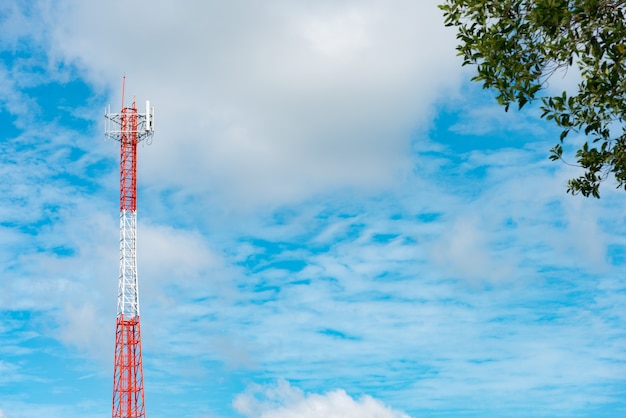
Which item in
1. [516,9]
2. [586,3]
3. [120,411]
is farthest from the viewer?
[120,411]

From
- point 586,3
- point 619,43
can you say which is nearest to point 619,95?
point 619,43

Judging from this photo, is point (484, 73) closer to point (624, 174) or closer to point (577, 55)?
point (577, 55)

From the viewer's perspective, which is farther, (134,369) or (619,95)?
(134,369)

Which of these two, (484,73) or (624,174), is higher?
(484,73)

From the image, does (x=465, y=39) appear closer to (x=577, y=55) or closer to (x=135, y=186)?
(x=577, y=55)

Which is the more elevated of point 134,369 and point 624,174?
point 134,369

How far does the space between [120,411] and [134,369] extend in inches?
129

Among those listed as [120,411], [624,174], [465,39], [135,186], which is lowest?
[624,174]

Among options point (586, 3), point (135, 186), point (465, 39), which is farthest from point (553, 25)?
point (135, 186)

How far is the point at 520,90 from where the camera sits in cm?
1791

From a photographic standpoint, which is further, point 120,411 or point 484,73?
point 120,411

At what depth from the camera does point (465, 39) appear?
1862 cm

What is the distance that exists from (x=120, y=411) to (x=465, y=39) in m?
51.5

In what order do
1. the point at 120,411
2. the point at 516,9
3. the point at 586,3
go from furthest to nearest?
the point at 120,411 < the point at 516,9 < the point at 586,3
